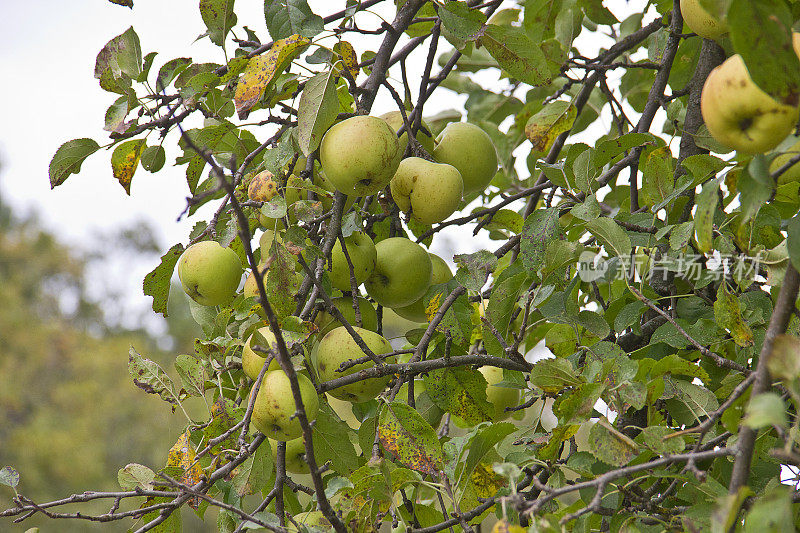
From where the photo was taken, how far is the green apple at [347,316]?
0.95 metres

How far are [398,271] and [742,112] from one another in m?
0.53

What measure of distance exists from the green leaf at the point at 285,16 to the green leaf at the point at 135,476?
0.57m

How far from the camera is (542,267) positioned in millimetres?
860

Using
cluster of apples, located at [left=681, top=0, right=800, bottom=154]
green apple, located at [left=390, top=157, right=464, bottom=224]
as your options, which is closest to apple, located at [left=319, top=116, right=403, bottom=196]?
green apple, located at [left=390, top=157, right=464, bottom=224]

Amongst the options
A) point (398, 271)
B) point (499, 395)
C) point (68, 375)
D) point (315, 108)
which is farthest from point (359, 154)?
point (68, 375)

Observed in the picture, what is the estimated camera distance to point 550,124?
120 cm

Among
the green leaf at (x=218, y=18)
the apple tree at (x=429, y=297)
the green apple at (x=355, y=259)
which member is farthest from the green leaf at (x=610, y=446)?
the green leaf at (x=218, y=18)

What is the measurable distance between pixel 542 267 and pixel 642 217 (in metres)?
0.16

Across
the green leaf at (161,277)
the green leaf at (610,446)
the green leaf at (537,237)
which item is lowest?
the green leaf at (610,446)

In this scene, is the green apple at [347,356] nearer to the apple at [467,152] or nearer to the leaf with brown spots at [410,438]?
the leaf with brown spots at [410,438]

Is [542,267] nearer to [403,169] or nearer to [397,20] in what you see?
[403,169]

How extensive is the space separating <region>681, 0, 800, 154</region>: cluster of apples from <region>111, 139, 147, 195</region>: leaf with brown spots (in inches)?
30.6

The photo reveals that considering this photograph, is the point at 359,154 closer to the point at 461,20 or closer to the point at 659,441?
the point at 461,20

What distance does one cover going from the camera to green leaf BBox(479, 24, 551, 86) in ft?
3.05
